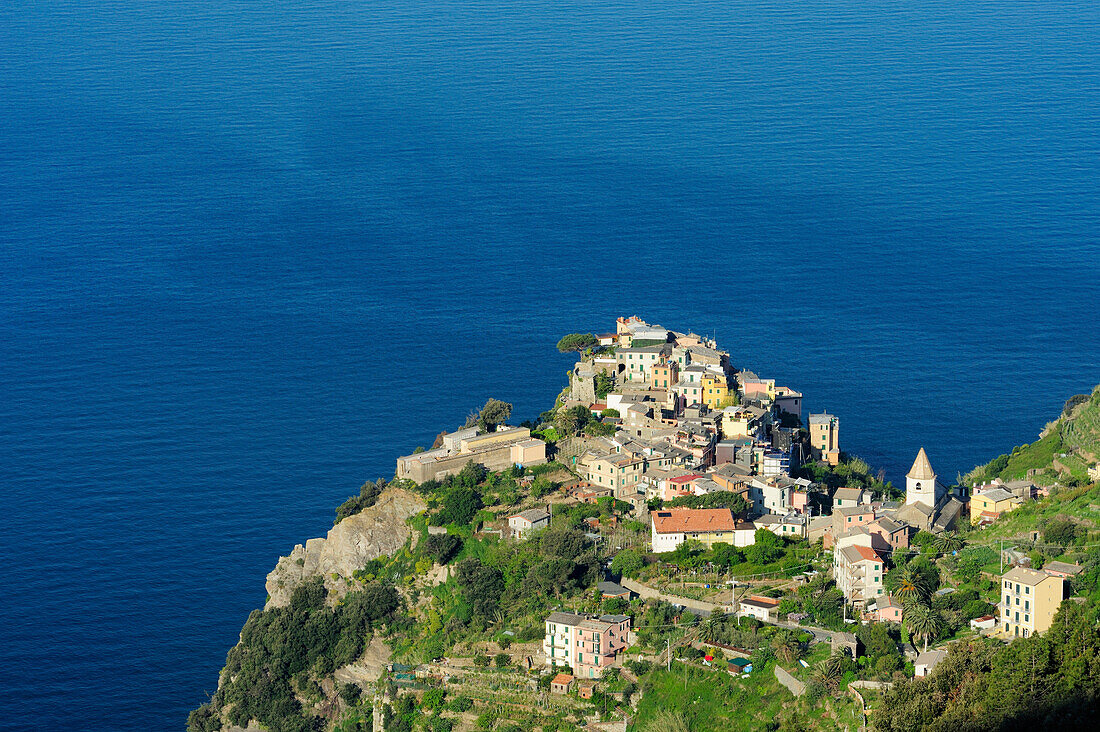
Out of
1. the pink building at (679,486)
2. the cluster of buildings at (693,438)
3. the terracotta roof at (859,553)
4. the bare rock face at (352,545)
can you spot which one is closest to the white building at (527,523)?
the cluster of buildings at (693,438)

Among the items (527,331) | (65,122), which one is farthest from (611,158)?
(65,122)

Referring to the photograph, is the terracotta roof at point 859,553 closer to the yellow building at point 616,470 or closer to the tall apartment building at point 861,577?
the tall apartment building at point 861,577

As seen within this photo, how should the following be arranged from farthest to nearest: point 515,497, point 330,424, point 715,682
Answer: point 330,424 → point 515,497 → point 715,682

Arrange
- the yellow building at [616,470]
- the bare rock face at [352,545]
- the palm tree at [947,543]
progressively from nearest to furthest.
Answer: the palm tree at [947,543]
the yellow building at [616,470]
the bare rock face at [352,545]

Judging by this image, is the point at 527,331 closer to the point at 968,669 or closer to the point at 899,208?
the point at 899,208

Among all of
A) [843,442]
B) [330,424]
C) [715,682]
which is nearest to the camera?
[715,682]

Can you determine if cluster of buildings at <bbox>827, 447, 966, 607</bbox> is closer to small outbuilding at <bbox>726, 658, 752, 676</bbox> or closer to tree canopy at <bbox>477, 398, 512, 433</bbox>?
small outbuilding at <bbox>726, 658, 752, 676</bbox>
